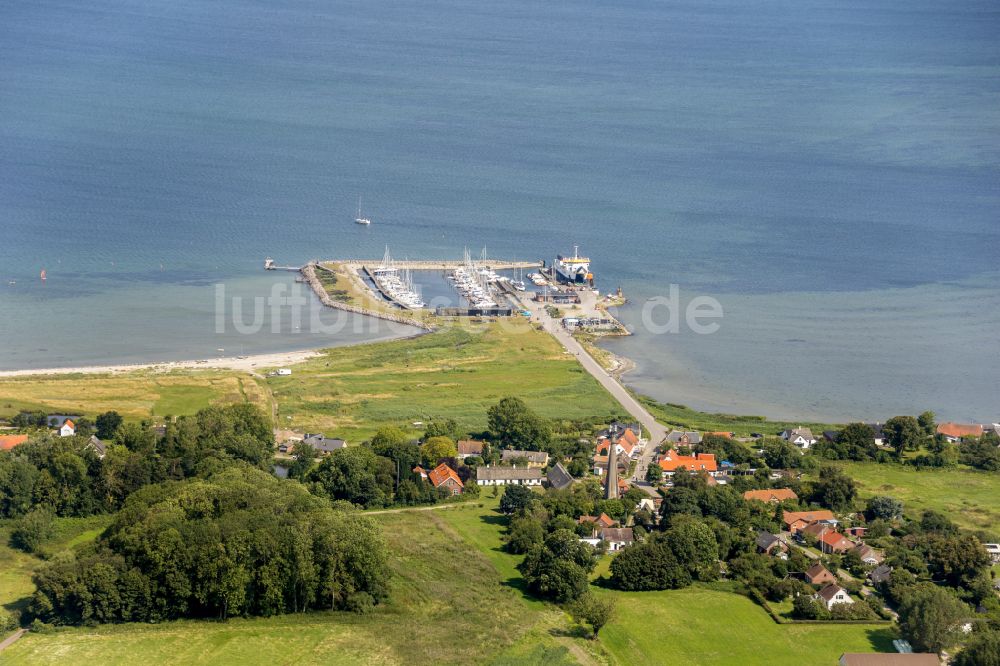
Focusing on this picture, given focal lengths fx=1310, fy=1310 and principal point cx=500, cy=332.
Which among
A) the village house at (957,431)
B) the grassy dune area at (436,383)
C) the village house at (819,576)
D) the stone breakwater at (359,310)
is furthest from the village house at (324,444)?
the village house at (957,431)

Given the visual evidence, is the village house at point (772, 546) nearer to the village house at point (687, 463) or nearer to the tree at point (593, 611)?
the village house at point (687, 463)

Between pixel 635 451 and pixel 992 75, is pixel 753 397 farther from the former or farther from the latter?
pixel 992 75

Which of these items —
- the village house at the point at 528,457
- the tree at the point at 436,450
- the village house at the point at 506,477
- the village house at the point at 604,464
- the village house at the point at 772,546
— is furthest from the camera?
the village house at the point at 528,457

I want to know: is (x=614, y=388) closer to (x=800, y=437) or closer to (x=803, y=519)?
(x=800, y=437)

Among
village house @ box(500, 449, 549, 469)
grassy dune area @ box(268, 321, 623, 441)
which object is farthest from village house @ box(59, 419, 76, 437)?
village house @ box(500, 449, 549, 469)

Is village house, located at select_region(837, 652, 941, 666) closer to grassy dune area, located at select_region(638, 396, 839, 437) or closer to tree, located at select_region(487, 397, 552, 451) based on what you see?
tree, located at select_region(487, 397, 552, 451)

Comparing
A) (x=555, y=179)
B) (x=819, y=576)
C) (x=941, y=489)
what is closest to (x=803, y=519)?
(x=819, y=576)
